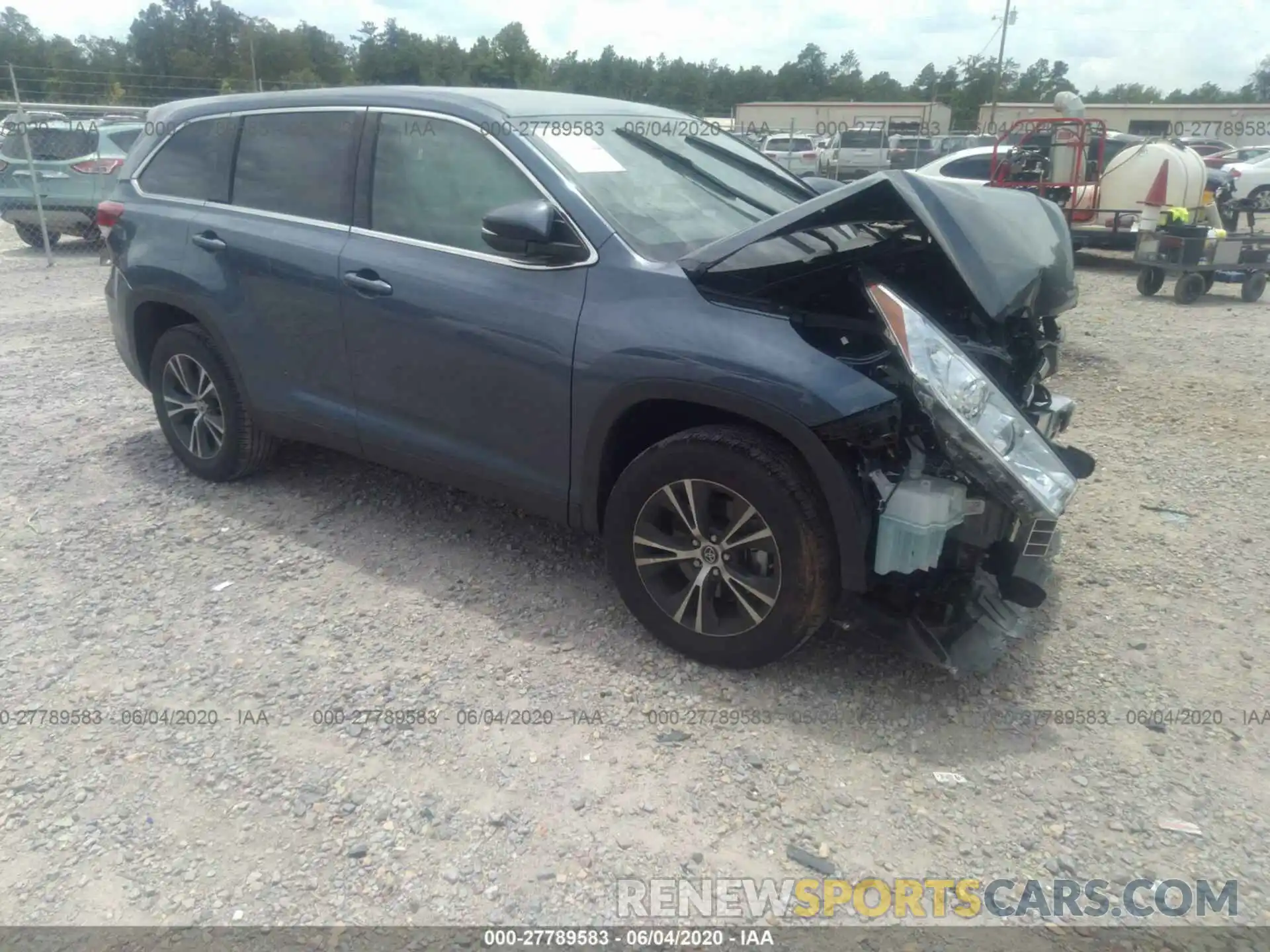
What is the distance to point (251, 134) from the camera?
4.39m

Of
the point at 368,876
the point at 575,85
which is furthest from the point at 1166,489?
the point at 575,85

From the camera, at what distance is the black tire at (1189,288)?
10.2 metres

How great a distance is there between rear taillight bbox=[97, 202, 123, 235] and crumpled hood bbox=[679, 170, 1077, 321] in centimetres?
327

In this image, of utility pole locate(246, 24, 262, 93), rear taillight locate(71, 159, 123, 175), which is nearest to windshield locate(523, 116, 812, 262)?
rear taillight locate(71, 159, 123, 175)

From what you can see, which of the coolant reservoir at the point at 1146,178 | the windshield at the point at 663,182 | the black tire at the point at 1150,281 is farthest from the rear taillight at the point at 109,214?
the coolant reservoir at the point at 1146,178

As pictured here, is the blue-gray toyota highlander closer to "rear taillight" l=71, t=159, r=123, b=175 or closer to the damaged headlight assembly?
the damaged headlight assembly

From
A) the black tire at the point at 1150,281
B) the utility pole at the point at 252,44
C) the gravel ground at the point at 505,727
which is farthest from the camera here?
the utility pole at the point at 252,44

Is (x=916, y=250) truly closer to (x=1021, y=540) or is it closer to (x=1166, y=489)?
(x=1021, y=540)

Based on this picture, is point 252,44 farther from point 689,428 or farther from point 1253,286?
point 689,428

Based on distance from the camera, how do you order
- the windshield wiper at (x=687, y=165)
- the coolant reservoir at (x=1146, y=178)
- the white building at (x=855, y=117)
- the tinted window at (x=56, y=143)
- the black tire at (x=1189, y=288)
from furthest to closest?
1. the white building at (x=855, y=117)
2. the tinted window at (x=56, y=143)
3. the coolant reservoir at (x=1146, y=178)
4. the black tire at (x=1189, y=288)
5. the windshield wiper at (x=687, y=165)

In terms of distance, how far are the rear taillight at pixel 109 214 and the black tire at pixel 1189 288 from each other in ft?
33.3

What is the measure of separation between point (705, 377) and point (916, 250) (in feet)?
2.84

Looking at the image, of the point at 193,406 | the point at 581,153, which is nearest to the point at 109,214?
the point at 193,406

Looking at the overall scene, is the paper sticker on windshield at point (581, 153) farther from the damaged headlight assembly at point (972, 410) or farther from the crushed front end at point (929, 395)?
the damaged headlight assembly at point (972, 410)
